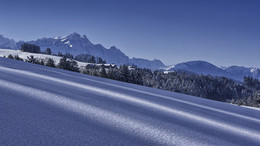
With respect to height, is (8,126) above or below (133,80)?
above

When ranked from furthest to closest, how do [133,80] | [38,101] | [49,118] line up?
[133,80]
[38,101]
[49,118]

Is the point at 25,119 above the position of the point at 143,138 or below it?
above

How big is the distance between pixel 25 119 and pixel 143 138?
42.1 inches

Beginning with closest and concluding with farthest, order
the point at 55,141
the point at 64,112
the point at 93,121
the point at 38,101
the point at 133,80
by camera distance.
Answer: the point at 55,141 < the point at 93,121 < the point at 64,112 < the point at 38,101 < the point at 133,80

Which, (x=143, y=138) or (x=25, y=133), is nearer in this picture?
(x=25, y=133)

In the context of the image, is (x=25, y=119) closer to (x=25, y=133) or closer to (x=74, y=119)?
(x=25, y=133)

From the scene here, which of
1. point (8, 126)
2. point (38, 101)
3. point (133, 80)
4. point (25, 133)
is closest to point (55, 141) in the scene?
point (25, 133)

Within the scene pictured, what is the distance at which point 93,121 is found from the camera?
176 centimetres

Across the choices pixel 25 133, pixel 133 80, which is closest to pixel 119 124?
pixel 25 133

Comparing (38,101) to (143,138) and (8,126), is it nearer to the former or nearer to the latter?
(8,126)

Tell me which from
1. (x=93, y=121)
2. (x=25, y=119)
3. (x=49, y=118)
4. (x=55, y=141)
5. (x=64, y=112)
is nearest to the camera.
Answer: (x=55, y=141)

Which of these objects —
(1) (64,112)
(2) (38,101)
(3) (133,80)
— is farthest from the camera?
(3) (133,80)

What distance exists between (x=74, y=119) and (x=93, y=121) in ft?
0.63

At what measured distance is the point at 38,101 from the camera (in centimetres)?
217
